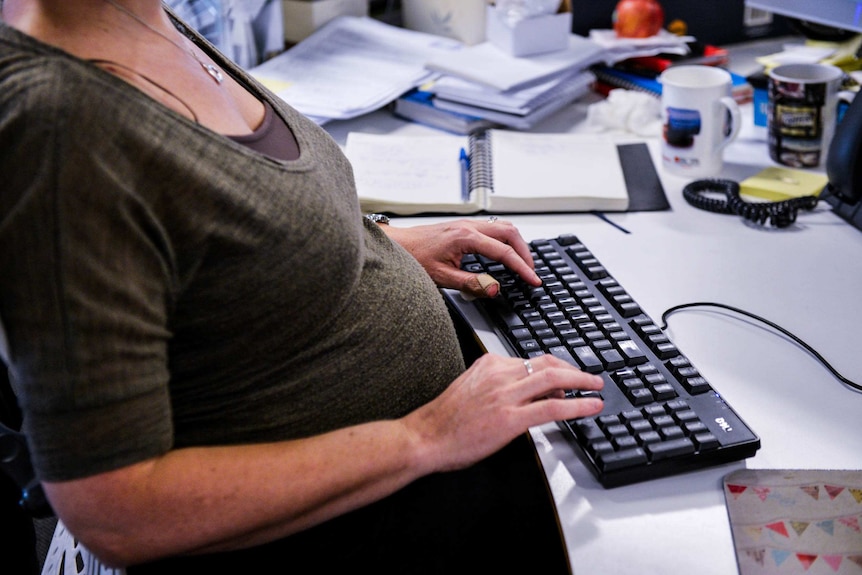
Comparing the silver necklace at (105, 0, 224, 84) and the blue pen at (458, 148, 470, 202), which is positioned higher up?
the silver necklace at (105, 0, 224, 84)

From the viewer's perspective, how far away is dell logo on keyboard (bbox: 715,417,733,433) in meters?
0.71

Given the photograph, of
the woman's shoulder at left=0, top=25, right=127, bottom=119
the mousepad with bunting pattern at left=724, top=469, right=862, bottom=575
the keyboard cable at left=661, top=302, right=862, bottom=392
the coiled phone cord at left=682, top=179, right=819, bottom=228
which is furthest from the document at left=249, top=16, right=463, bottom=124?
the mousepad with bunting pattern at left=724, top=469, right=862, bottom=575

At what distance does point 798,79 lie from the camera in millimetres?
1248

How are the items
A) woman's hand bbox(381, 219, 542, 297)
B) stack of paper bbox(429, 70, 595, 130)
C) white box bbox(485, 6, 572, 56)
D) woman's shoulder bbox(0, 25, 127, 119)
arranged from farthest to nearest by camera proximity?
white box bbox(485, 6, 572, 56)
stack of paper bbox(429, 70, 595, 130)
woman's hand bbox(381, 219, 542, 297)
woman's shoulder bbox(0, 25, 127, 119)

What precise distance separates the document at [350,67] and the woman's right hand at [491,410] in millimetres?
798

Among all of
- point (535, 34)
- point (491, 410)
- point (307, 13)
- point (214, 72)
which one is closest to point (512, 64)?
point (535, 34)

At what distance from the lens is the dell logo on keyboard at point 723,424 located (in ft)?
2.33

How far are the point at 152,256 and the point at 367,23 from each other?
1272 millimetres

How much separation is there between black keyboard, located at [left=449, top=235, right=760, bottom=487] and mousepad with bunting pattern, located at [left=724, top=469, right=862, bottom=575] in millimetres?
33

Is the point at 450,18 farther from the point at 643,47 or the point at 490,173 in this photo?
the point at 490,173

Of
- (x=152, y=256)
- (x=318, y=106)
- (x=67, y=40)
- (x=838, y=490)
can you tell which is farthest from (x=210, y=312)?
(x=318, y=106)

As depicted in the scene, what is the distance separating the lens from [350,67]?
160 cm

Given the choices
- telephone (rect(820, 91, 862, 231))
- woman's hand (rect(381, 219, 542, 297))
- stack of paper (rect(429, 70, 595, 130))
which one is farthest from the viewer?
stack of paper (rect(429, 70, 595, 130))

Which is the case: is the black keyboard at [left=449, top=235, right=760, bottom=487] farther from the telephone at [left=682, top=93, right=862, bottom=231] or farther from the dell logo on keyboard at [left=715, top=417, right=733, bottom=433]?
the telephone at [left=682, top=93, right=862, bottom=231]
